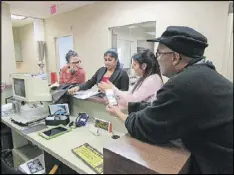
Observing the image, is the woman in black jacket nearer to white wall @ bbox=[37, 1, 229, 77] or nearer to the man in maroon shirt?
the man in maroon shirt

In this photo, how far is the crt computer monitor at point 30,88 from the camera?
1.46 meters

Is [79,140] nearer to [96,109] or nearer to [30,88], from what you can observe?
[96,109]

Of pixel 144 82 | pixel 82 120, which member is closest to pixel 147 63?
pixel 144 82

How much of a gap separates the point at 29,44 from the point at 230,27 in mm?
5398

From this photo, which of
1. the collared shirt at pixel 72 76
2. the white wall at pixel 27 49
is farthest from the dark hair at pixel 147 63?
the white wall at pixel 27 49

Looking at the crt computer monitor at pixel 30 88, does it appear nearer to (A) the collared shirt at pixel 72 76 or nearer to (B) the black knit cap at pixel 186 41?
(A) the collared shirt at pixel 72 76

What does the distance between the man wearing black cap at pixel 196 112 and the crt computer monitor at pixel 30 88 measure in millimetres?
1109

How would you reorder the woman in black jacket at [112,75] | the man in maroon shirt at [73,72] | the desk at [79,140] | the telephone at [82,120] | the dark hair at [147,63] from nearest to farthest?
the desk at [79,140] < the dark hair at [147,63] < the telephone at [82,120] < the woman in black jacket at [112,75] < the man in maroon shirt at [73,72]

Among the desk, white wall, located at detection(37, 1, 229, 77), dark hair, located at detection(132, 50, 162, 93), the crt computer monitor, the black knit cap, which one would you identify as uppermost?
white wall, located at detection(37, 1, 229, 77)

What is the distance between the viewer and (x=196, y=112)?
2.08 feet

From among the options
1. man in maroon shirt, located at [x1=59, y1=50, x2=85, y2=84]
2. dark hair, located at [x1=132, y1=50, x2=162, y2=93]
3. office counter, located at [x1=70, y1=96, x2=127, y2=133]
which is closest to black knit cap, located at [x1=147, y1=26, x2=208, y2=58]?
dark hair, located at [x1=132, y1=50, x2=162, y2=93]

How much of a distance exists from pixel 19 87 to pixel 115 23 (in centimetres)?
193

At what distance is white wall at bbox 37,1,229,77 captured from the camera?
183 cm

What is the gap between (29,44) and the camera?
5039 mm
